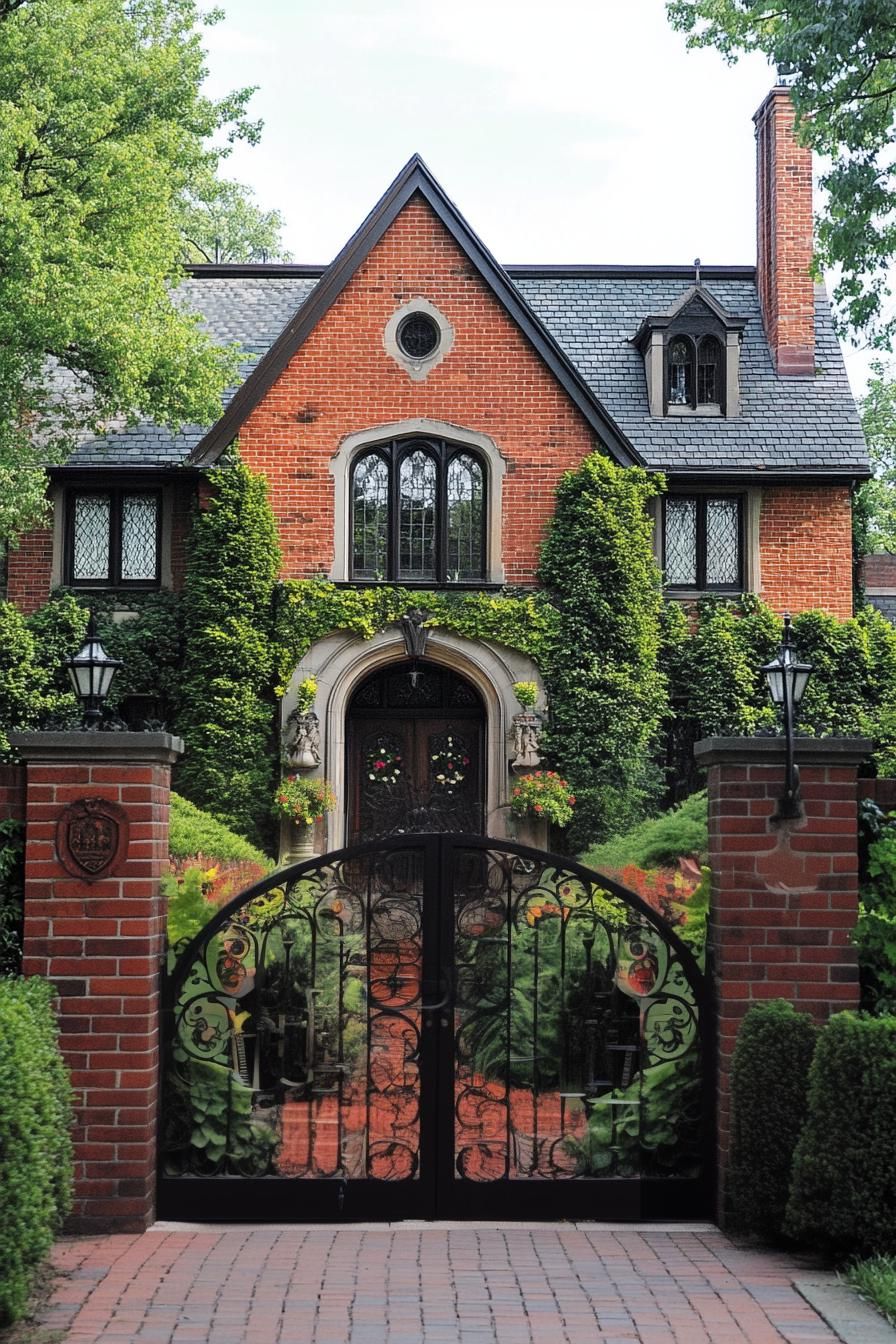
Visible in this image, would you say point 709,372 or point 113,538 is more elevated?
point 709,372

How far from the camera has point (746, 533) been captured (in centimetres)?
1927

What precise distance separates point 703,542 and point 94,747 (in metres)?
13.7

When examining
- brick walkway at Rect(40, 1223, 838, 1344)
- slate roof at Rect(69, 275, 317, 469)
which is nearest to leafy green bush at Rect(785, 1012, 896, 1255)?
brick walkway at Rect(40, 1223, 838, 1344)

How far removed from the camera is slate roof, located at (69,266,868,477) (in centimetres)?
1905

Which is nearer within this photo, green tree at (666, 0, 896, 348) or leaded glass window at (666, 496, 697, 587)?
green tree at (666, 0, 896, 348)

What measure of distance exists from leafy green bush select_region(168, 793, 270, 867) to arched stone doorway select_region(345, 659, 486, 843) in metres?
4.59

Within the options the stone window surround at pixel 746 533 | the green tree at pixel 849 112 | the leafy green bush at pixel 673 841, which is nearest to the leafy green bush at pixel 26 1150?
the leafy green bush at pixel 673 841

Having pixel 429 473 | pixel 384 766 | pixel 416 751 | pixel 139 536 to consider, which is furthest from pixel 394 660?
pixel 139 536

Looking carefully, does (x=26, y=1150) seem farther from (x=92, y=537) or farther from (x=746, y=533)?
(x=746, y=533)

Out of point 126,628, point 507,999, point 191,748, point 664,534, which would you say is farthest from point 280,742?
point 507,999

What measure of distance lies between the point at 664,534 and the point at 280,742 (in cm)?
540

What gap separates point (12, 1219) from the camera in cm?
495

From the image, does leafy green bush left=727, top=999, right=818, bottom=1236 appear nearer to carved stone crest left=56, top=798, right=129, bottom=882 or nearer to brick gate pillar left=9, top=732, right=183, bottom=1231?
brick gate pillar left=9, top=732, right=183, bottom=1231

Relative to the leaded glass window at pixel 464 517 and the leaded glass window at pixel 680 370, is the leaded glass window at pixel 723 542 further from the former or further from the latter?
the leaded glass window at pixel 464 517
